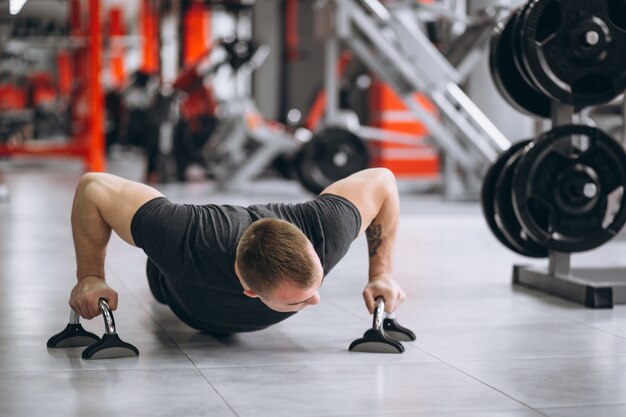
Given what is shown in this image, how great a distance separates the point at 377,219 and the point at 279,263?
0.60m

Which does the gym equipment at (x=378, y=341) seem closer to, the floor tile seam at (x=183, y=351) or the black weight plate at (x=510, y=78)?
the floor tile seam at (x=183, y=351)

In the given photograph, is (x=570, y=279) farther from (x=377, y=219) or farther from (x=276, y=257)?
(x=276, y=257)

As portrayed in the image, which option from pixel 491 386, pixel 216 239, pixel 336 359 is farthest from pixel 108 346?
pixel 491 386

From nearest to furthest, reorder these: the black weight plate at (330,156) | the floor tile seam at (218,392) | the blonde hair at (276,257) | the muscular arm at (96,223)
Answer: the floor tile seam at (218,392) → the blonde hair at (276,257) → the muscular arm at (96,223) → the black weight plate at (330,156)

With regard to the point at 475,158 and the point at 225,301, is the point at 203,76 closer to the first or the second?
the point at 475,158

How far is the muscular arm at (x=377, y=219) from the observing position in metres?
2.55

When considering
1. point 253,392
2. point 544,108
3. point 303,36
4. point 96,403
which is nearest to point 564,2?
point 544,108

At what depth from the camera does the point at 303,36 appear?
13734 mm

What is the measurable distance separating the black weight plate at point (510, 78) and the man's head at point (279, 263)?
160 centimetres

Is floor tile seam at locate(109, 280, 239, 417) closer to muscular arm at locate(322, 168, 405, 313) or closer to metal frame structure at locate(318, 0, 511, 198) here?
muscular arm at locate(322, 168, 405, 313)

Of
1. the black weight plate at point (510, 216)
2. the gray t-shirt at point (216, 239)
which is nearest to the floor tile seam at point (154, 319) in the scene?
the gray t-shirt at point (216, 239)

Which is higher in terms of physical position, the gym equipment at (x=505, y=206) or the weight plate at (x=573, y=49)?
the weight plate at (x=573, y=49)

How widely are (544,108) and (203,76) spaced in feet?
19.7

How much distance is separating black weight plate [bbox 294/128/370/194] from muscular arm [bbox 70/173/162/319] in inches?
190
